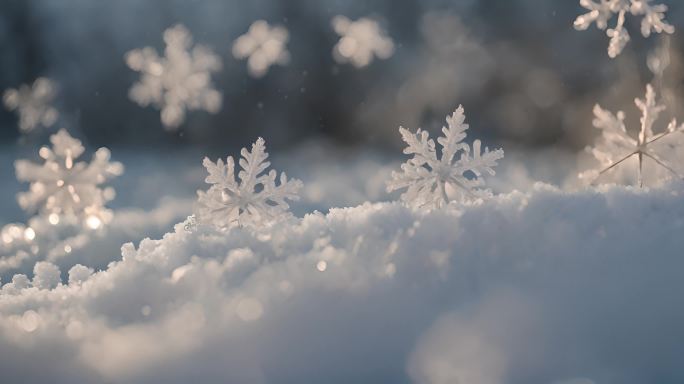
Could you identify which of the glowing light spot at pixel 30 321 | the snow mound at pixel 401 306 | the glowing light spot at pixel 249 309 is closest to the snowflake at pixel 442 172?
the snow mound at pixel 401 306

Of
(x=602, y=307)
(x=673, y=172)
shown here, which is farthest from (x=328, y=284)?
(x=673, y=172)

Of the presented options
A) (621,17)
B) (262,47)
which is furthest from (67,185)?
(262,47)

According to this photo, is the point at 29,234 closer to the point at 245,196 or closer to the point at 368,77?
the point at 245,196

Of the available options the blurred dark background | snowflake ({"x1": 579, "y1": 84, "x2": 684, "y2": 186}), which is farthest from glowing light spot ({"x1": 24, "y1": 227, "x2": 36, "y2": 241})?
the blurred dark background

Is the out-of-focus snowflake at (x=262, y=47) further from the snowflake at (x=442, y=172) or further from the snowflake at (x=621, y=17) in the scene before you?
the snowflake at (x=442, y=172)

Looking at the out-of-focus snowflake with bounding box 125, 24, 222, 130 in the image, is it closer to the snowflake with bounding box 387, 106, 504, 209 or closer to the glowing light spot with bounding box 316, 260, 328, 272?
the snowflake with bounding box 387, 106, 504, 209

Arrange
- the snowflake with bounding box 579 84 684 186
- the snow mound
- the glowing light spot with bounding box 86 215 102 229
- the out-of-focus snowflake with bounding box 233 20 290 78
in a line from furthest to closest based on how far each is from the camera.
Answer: the out-of-focus snowflake with bounding box 233 20 290 78 → the glowing light spot with bounding box 86 215 102 229 → the snowflake with bounding box 579 84 684 186 → the snow mound

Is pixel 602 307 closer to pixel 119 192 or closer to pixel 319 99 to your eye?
pixel 119 192
